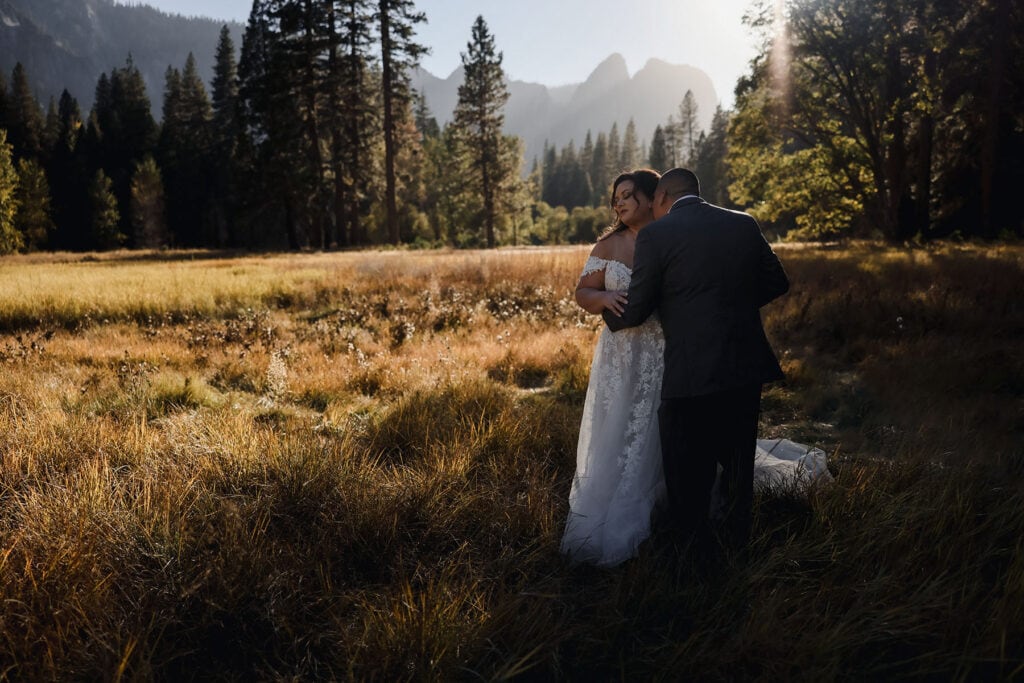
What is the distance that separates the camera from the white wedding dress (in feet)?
9.09

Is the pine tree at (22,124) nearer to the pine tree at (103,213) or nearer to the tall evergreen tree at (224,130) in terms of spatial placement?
the pine tree at (103,213)

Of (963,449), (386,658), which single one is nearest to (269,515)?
(386,658)

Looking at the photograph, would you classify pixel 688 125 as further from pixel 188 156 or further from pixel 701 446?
pixel 701 446

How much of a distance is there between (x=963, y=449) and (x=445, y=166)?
51.3 m

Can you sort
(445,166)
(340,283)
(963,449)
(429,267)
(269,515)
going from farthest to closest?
(445,166), (429,267), (340,283), (963,449), (269,515)

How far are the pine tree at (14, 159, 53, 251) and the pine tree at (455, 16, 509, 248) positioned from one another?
122 feet

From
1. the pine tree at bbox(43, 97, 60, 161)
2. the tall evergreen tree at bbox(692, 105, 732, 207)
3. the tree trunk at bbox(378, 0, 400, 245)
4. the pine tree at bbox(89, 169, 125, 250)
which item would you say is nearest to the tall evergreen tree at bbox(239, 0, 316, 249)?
the tree trunk at bbox(378, 0, 400, 245)

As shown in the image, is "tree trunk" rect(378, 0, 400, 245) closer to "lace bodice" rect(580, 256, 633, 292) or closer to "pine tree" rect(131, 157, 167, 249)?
"lace bodice" rect(580, 256, 633, 292)

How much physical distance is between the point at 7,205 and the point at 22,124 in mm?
17628

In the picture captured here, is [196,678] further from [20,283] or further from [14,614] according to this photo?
[20,283]

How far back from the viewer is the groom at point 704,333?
2.37 m

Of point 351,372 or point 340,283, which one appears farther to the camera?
point 340,283

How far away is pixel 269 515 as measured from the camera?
272 centimetres

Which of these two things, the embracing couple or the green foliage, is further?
the green foliage
